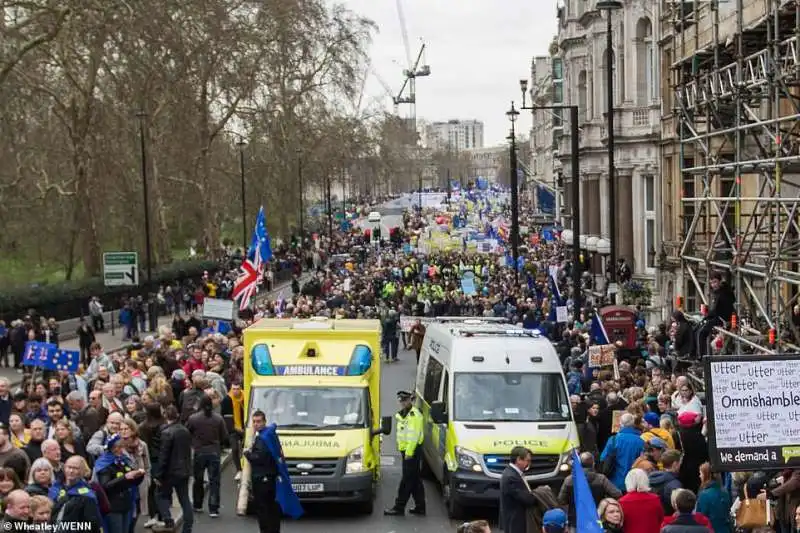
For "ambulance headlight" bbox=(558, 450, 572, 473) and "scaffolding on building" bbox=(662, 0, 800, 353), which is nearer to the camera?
"ambulance headlight" bbox=(558, 450, 572, 473)

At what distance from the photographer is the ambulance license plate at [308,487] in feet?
54.4

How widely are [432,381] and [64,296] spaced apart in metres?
31.9

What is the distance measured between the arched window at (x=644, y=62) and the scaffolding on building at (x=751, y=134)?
73.1ft

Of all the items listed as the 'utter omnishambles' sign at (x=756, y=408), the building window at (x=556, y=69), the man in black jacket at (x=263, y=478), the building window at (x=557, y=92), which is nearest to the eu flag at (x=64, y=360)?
the man in black jacket at (x=263, y=478)

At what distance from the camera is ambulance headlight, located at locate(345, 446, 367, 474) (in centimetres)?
1679

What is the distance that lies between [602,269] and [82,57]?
74.1 feet

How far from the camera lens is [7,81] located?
4769 centimetres

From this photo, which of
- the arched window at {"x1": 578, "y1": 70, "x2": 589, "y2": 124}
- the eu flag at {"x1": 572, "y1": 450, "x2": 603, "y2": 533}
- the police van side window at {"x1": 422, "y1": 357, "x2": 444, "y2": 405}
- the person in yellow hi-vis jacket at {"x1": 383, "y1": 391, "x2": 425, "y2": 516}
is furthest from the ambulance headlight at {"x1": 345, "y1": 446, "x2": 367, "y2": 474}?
the arched window at {"x1": 578, "y1": 70, "x2": 589, "y2": 124}

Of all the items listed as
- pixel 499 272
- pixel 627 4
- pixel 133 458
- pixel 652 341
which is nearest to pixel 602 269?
pixel 499 272

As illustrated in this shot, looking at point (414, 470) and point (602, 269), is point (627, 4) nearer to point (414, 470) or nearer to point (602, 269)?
point (602, 269)

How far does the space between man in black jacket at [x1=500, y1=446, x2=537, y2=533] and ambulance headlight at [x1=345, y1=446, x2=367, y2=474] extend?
4.21 meters

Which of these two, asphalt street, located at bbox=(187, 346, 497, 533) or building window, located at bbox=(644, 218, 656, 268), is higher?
building window, located at bbox=(644, 218, 656, 268)

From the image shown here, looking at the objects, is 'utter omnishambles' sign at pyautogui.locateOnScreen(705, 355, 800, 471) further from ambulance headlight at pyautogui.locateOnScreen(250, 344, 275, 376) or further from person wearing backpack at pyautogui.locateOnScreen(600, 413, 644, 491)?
ambulance headlight at pyautogui.locateOnScreen(250, 344, 275, 376)

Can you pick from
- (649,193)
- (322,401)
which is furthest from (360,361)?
(649,193)
